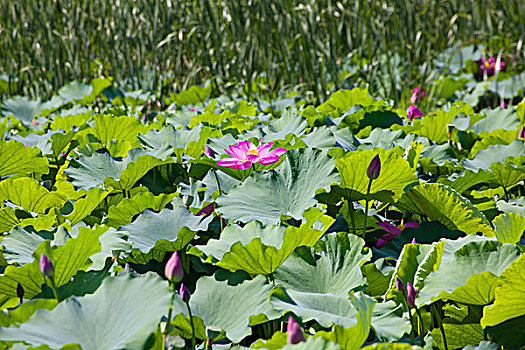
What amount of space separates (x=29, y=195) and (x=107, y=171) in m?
0.19

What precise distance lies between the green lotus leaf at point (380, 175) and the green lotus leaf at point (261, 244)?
132 millimetres

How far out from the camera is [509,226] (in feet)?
3.08

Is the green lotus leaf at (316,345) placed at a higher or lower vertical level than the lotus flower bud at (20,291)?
higher

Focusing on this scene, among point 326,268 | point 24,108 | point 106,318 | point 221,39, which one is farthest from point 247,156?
point 221,39

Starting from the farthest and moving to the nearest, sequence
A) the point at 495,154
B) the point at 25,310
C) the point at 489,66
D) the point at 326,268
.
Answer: the point at 489,66
the point at 495,154
the point at 326,268
the point at 25,310

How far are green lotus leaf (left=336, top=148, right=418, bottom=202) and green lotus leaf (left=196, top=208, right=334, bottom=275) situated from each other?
0.43ft

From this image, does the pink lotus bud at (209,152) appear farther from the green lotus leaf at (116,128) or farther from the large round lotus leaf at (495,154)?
the large round lotus leaf at (495,154)

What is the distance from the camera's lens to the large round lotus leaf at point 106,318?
2.06 feet

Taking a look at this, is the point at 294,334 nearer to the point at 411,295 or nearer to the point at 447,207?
the point at 411,295

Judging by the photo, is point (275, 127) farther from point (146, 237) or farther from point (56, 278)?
point (56, 278)

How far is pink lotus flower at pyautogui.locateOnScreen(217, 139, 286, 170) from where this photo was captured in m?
1.19

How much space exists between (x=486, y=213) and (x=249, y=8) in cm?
279

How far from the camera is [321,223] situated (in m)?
0.98

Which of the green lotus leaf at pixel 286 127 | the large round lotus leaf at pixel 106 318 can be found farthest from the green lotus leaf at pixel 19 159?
the large round lotus leaf at pixel 106 318
